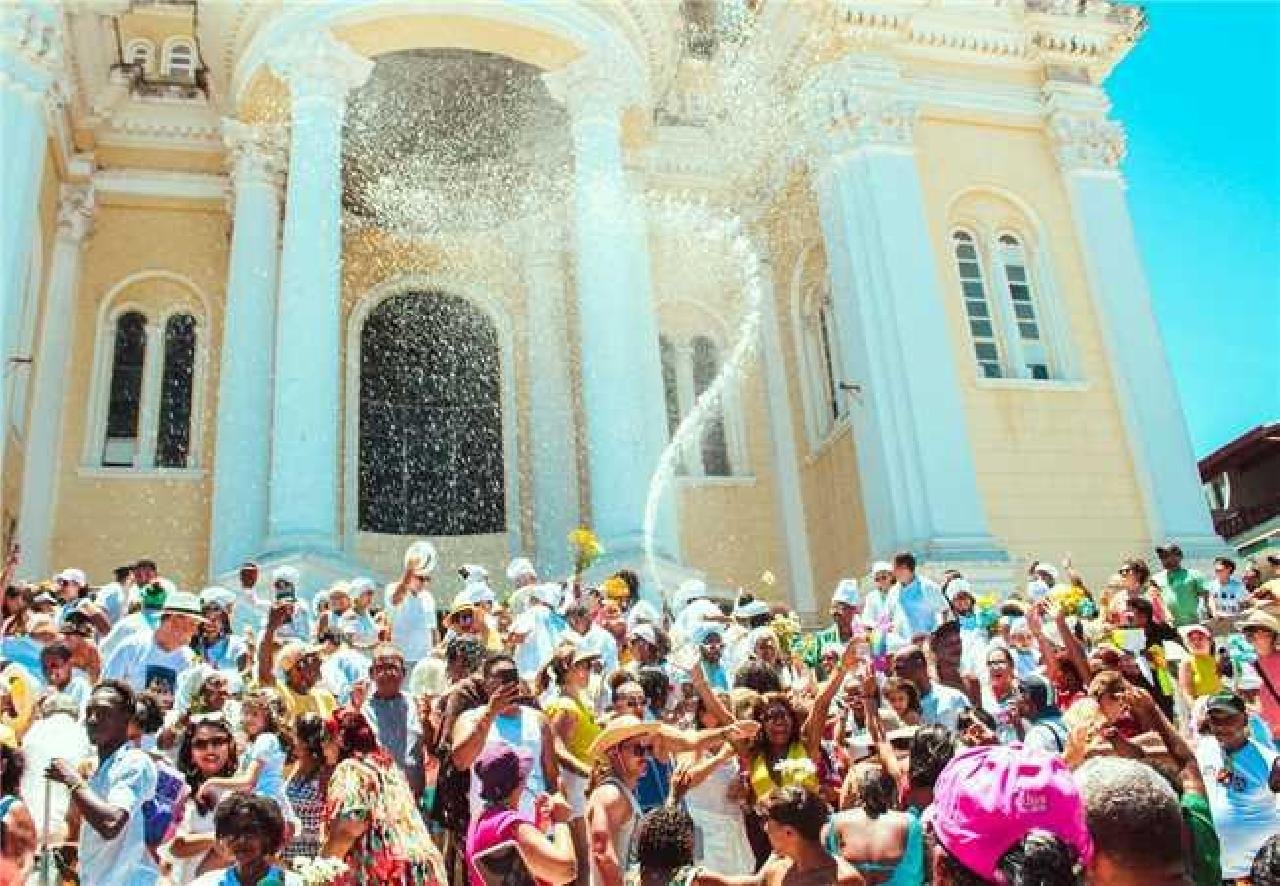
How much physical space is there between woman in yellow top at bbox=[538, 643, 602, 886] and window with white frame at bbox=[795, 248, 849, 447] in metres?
12.9

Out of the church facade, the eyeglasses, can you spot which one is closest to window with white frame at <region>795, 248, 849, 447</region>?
the church facade

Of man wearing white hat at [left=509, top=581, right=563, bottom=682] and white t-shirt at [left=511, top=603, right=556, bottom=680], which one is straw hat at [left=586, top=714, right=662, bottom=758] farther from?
white t-shirt at [left=511, top=603, right=556, bottom=680]

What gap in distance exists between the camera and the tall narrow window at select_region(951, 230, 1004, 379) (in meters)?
18.1

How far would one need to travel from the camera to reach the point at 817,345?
65.7 feet

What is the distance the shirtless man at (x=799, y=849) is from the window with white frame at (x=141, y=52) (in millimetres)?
20422

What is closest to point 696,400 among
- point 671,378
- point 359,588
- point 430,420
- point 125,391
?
point 671,378

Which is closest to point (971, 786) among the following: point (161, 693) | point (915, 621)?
point (161, 693)

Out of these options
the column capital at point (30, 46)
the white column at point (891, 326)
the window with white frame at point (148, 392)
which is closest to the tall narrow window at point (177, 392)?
the window with white frame at point (148, 392)

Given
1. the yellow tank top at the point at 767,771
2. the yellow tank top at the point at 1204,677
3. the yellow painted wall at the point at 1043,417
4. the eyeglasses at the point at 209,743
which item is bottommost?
the yellow tank top at the point at 767,771

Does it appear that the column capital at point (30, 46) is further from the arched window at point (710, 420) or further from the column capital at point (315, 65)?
the arched window at point (710, 420)

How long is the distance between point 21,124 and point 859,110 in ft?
40.0

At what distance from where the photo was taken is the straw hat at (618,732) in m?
5.29

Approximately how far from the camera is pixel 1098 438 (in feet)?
58.1

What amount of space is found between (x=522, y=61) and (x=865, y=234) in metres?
5.89
